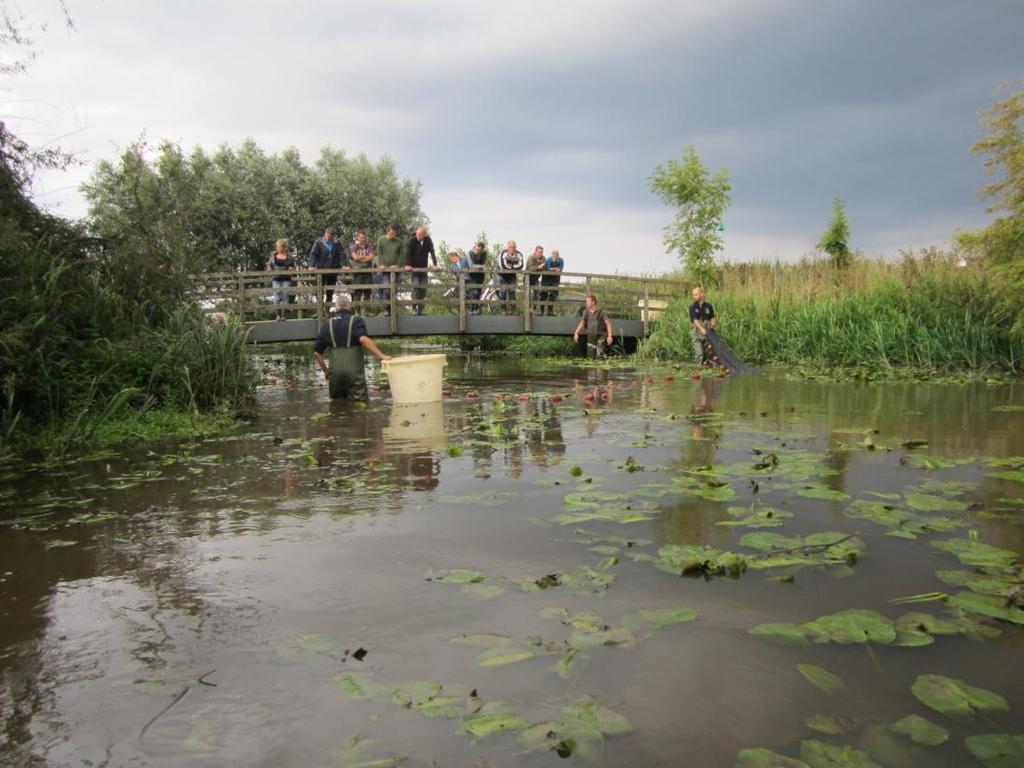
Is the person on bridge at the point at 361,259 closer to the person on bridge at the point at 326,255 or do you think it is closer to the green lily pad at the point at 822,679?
the person on bridge at the point at 326,255

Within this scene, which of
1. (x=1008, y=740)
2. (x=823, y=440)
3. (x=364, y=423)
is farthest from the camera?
(x=364, y=423)

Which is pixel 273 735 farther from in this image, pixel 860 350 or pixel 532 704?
pixel 860 350

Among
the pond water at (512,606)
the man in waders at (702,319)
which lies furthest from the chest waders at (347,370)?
the man in waders at (702,319)

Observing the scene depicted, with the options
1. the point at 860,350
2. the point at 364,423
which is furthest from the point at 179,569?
the point at 860,350

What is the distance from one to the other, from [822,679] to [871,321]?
51.5ft

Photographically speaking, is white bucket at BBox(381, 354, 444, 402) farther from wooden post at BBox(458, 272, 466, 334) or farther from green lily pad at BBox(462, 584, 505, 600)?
wooden post at BBox(458, 272, 466, 334)

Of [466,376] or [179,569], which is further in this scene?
[466,376]

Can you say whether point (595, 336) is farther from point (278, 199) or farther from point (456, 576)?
point (278, 199)

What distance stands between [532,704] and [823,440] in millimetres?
5397

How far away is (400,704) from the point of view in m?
2.45

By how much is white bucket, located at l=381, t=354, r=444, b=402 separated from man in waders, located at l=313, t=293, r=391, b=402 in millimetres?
219

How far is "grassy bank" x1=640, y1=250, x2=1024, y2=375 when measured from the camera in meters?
14.7

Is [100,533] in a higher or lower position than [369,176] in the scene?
lower

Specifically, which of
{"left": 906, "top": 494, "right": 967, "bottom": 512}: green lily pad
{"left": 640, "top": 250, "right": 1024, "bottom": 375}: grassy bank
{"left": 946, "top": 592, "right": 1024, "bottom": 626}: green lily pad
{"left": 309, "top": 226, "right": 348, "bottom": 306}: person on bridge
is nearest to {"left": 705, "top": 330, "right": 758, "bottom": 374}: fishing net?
{"left": 640, "top": 250, "right": 1024, "bottom": 375}: grassy bank
